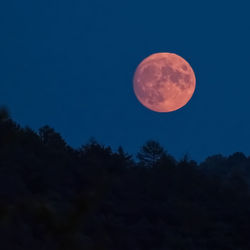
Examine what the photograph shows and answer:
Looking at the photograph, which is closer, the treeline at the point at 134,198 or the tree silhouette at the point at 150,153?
the treeline at the point at 134,198

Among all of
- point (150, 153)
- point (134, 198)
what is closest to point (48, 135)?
point (150, 153)

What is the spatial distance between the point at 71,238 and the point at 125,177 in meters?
25.2

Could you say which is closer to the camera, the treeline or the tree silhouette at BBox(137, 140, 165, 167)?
the treeline

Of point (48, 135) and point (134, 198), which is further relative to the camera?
point (48, 135)

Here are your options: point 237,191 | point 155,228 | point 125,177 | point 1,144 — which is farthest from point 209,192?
point 1,144

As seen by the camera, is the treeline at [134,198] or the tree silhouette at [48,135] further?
the tree silhouette at [48,135]

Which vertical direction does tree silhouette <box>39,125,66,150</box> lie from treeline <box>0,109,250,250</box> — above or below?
above

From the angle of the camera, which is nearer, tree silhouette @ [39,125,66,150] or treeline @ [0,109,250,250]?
treeline @ [0,109,250,250]

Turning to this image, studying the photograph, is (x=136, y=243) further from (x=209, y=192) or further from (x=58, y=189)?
(x=209, y=192)

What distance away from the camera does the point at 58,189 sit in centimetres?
2372

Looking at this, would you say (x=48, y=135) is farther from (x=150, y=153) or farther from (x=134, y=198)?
(x=134, y=198)

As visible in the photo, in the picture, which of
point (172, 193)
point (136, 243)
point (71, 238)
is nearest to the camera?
point (71, 238)

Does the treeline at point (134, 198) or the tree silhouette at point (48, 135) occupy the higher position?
the tree silhouette at point (48, 135)

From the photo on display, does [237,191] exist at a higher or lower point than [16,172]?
→ higher
